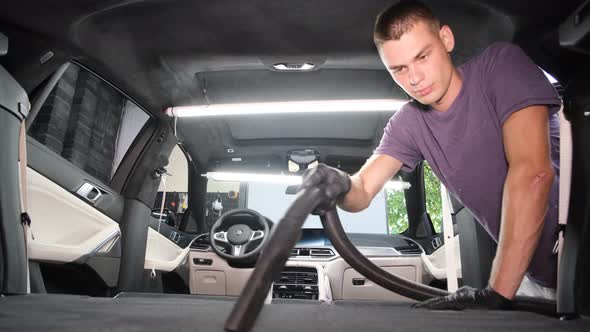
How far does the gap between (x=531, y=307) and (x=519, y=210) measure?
0.34 meters

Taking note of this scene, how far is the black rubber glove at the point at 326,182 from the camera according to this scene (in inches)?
45.1

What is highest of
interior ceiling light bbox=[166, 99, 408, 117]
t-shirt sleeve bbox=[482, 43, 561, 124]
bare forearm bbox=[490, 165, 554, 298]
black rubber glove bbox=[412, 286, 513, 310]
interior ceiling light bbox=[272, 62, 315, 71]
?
interior ceiling light bbox=[272, 62, 315, 71]

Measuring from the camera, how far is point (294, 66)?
8.90 ft

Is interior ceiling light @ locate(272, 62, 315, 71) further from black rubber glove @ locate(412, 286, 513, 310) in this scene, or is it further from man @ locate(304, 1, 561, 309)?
black rubber glove @ locate(412, 286, 513, 310)

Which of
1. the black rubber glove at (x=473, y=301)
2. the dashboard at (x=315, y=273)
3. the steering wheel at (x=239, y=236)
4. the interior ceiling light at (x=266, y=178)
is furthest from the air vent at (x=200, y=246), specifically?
the black rubber glove at (x=473, y=301)

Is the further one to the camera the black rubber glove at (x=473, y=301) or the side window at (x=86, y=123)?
the side window at (x=86, y=123)

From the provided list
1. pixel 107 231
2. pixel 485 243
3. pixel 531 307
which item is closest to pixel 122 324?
pixel 531 307

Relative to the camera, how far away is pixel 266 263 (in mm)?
831

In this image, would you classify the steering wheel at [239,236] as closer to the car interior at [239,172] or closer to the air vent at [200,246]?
the car interior at [239,172]

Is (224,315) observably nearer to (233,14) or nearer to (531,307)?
(531,307)

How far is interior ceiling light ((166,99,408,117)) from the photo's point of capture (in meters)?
2.88

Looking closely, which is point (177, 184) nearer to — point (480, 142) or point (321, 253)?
point (321, 253)

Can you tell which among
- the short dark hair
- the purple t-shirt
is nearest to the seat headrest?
the short dark hair

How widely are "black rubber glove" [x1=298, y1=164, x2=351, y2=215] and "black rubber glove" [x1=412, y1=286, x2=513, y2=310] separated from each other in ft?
1.70
